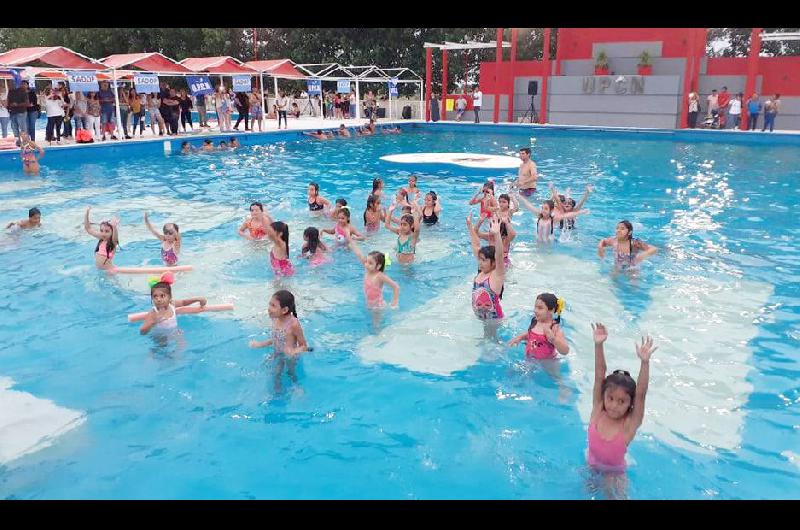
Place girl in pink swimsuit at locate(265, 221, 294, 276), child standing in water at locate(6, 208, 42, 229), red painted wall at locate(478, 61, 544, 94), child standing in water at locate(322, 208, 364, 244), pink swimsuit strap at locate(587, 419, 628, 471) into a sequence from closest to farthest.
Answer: pink swimsuit strap at locate(587, 419, 628, 471) < girl in pink swimsuit at locate(265, 221, 294, 276) < child standing in water at locate(322, 208, 364, 244) < child standing in water at locate(6, 208, 42, 229) < red painted wall at locate(478, 61, 544, 94)

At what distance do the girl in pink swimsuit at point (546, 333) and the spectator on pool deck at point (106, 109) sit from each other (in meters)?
18.3

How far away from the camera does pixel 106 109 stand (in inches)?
807

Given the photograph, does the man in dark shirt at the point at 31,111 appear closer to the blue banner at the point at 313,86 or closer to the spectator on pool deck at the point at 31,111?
the spectator on pool deck at the point at 31,111

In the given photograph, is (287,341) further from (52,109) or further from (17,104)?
(52,109)

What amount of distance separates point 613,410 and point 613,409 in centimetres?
1

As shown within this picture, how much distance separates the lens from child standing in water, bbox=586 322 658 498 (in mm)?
3560

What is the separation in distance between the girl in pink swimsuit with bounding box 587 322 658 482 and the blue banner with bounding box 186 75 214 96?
818 inches

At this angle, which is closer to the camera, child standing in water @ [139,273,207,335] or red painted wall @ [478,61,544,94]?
child standing in water @ [139,273,207,335]

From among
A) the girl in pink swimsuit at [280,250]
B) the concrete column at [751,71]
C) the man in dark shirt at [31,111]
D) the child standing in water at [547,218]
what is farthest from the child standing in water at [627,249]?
the concrete column at [751,71]

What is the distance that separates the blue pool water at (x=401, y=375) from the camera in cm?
429

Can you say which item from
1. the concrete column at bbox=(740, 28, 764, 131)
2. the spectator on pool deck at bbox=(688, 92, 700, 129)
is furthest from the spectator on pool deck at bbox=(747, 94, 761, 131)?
the spectator on pool deck at bbox=(688, 92, 700, 129)

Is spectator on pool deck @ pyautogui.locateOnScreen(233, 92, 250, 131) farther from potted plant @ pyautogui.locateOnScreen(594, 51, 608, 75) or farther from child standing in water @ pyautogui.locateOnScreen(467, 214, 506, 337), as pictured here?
child standing in water @ pyautogui.locateOnScreen(467, 214, 506, 337)

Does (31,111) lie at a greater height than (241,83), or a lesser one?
lesser

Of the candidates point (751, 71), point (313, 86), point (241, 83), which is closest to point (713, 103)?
point (751, 71)
